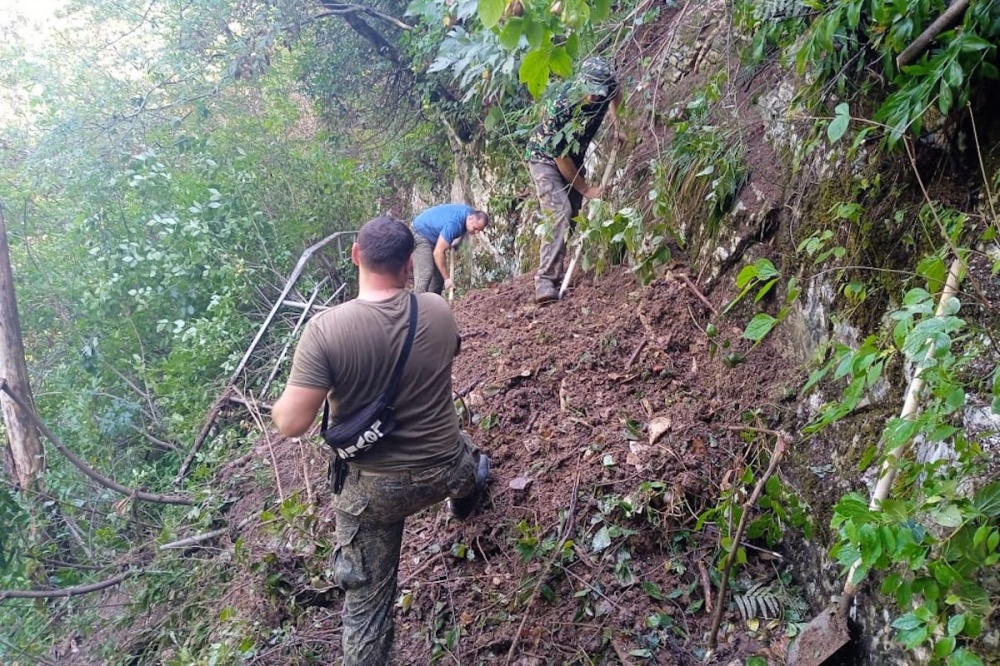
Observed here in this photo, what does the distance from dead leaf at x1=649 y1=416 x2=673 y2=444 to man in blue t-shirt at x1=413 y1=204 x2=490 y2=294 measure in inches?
138

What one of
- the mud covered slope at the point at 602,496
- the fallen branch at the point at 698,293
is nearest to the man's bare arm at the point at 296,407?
the mud covered slope at the point at 602,496

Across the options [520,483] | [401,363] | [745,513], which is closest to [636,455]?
[520,483]

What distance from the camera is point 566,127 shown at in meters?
4.56

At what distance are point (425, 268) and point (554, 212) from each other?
6.56ft

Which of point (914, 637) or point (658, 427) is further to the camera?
point (658, 427)

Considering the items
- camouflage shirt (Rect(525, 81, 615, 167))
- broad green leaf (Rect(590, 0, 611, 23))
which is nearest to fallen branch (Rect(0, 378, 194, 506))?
camouflage shirt (Rect(525, 81, 615, 167))

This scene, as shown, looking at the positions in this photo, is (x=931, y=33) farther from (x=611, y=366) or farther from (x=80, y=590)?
(x=80, y=590)

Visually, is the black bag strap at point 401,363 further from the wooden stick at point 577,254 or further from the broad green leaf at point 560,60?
the wooden stick at point 577,254

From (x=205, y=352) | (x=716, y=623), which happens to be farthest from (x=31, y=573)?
(x=716, y=623)

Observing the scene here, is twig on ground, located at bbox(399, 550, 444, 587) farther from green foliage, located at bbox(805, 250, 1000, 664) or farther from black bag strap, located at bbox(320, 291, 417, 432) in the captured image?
green foliage, located at bbox(805, 250, 1000, 664)

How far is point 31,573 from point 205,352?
2.92 meters

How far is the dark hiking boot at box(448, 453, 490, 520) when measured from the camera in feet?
10.5

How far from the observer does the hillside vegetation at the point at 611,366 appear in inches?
71.1

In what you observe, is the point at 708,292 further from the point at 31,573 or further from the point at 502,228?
the point at 31,573
